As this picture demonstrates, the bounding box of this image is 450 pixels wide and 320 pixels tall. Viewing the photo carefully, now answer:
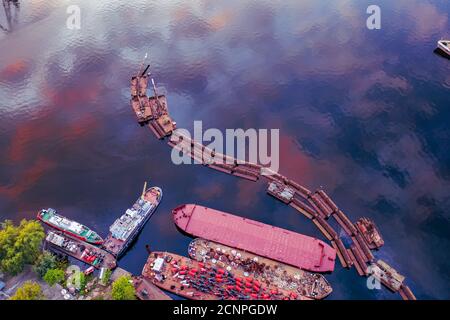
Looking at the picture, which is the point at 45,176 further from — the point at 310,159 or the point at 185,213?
the point at 310,159

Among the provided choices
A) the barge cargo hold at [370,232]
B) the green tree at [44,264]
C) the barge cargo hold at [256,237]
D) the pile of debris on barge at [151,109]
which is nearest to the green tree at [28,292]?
the green tree at [44,264]

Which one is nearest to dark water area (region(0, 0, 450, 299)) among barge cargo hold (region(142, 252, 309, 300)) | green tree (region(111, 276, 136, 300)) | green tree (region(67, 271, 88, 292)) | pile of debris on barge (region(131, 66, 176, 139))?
pile of debris on barge (region(131, 66, 176, 139))

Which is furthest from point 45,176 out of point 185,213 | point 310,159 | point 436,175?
point 436,175

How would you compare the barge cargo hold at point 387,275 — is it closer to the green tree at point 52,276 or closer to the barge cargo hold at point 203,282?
the barge cargo hold at point 203,282

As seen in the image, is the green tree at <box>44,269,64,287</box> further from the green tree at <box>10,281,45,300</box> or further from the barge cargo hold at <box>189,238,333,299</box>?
the barge cargo hold at <box>189,238,333,299</box>
